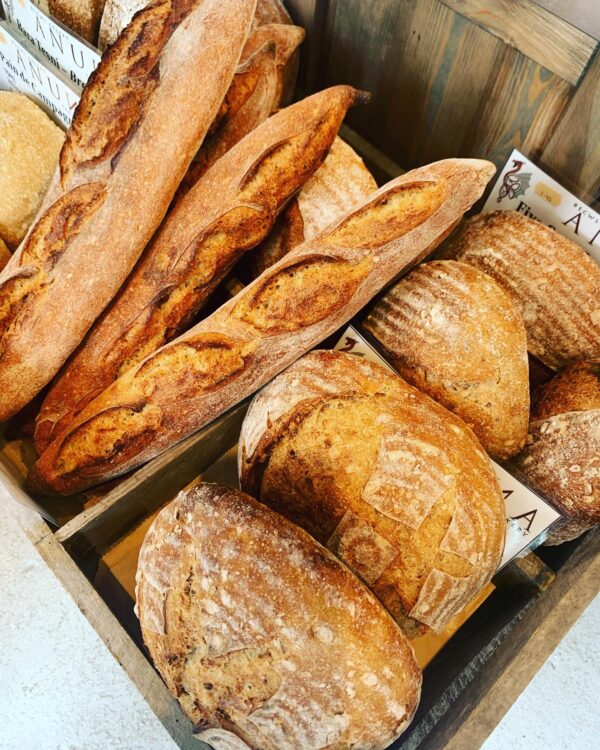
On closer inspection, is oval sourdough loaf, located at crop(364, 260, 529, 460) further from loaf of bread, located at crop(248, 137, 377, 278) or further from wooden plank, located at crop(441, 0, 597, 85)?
wooden plank, located at crop(441, 0, 597, 85)

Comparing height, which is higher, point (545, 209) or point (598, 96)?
point (598, 96)

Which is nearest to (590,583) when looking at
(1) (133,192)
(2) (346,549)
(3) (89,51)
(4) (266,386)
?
(2) (346,549)

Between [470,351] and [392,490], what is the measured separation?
32 centimetres

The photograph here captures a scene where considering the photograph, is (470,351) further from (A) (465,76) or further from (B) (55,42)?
(B) (55,42)

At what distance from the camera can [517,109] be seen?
1209 millimetres

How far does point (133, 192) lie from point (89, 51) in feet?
1.55

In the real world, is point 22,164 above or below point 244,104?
below

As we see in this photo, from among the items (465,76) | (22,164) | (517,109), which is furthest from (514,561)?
(22,164)

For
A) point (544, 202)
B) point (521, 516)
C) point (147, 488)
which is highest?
point (544, 202)

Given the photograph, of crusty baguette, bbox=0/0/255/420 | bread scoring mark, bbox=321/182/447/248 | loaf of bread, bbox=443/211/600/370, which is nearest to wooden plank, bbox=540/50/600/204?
loaf of bread, bbox=443/211/600/370

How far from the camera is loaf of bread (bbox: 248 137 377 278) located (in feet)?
3.80

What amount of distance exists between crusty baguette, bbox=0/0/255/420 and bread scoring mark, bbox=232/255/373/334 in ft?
0.98

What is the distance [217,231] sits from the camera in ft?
3.50

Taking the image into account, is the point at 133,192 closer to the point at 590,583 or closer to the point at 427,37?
the point at 427,37
